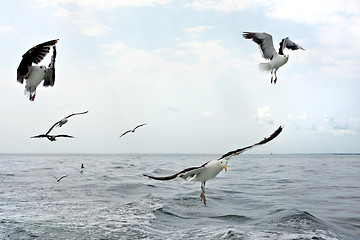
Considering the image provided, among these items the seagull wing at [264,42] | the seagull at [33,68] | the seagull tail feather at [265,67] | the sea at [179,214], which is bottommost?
the sea at [179,214]

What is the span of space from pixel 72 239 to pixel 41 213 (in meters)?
3.59

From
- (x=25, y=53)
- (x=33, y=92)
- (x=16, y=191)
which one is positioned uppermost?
(x=25, y=53)

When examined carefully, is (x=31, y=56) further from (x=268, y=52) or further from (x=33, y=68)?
(x=268, y=52)

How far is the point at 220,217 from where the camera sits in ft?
36.0

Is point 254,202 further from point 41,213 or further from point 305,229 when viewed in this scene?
point 41,213

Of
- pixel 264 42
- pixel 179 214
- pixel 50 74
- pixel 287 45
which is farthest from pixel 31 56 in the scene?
pixel 287 45

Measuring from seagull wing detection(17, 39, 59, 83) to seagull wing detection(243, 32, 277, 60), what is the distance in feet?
25.1

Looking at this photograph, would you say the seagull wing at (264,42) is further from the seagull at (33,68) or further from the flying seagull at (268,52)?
the seagull at (33,68)

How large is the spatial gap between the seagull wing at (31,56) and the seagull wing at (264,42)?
765cm

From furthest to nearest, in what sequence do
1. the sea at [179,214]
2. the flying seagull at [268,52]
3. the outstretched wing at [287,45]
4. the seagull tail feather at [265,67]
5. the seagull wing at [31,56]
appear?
the outstretched wing at [287,45]
the seagull tail feather at [265,67]
the flying seagull at [268,52]
the seagull wing at [31,56]
the sea at [179,214]

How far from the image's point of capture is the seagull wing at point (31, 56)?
30.7ft

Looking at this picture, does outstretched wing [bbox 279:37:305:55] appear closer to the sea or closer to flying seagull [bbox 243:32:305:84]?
flying seagull [bbox 243:32:305:84]

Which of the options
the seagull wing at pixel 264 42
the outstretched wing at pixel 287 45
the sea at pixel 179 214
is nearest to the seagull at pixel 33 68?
the sea at pixel 179 214

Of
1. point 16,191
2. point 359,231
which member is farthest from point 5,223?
point 359,231
